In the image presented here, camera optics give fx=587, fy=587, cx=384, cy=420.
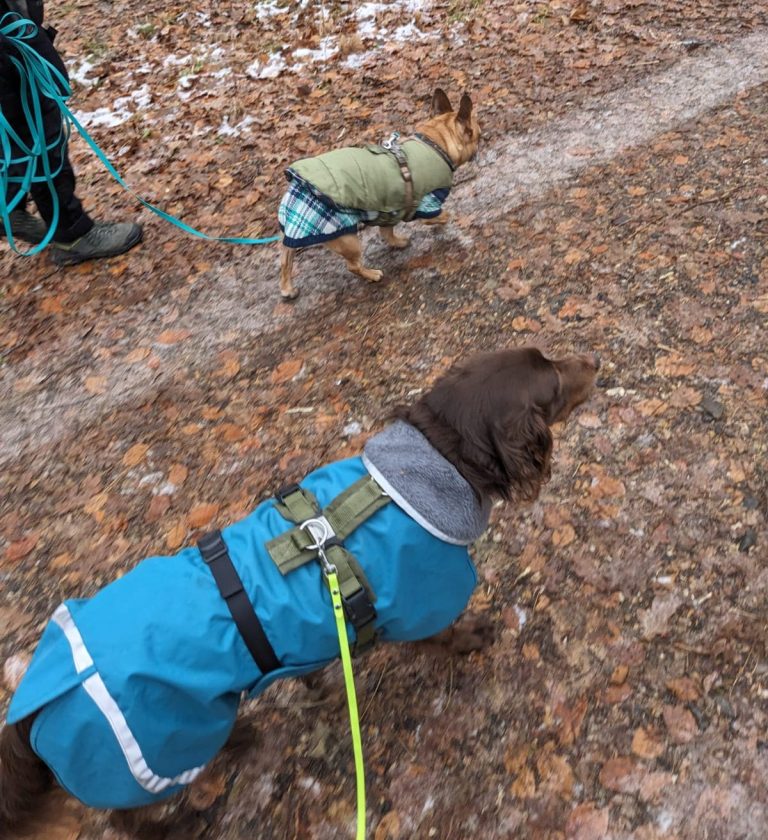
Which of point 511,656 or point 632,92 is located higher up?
point 632,92

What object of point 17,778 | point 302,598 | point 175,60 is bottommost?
point 17,778

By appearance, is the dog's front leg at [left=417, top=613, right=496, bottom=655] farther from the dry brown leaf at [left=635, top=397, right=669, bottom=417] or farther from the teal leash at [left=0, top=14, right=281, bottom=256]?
the teal leash at [left=0, top=14, right=281, bottom=256]

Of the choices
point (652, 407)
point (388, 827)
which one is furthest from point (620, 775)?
point (652, 407)

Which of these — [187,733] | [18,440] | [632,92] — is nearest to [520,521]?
[187,733]

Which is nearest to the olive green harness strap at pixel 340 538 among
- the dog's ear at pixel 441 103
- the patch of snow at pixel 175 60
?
the dog's ear at pixel 441 103

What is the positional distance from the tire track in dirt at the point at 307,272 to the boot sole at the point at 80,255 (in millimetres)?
806

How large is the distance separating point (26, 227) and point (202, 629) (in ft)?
15.8

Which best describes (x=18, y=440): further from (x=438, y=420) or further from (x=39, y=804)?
(x=438, y=420)

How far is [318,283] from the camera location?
5.09 meters

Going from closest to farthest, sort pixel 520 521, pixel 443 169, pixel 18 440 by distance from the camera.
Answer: pixel 520 521
pixel 18 440
pixel 443 169

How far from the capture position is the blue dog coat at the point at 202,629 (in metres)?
1.84

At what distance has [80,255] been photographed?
534 cm

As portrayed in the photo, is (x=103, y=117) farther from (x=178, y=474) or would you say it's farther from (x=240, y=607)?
(x=240, y=607)

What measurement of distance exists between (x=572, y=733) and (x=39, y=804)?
2160mm
